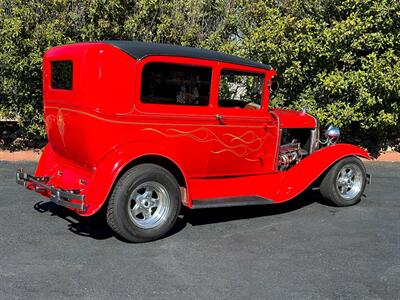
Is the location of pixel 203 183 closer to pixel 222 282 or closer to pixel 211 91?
pixel 211 91

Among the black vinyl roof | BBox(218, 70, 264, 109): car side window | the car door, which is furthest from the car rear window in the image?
BBox(218, 70, 264, 109): car side window

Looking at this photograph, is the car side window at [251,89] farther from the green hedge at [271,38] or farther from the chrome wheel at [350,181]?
the green hedge at [271,38]

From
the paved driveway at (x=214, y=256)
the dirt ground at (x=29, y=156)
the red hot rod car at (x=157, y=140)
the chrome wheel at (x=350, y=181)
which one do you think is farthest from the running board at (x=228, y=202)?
the dirt ground at (x=29, y=156)

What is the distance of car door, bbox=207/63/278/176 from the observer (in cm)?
551

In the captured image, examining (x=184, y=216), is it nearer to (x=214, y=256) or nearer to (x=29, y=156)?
(x=214, y=256)

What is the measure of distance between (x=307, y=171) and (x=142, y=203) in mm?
2451

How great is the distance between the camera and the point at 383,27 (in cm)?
953

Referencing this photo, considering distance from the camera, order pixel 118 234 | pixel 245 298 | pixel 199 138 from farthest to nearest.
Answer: pixel 199 138 < pixel 118 234 < pixel 245 298

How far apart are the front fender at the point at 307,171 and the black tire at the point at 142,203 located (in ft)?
5.25

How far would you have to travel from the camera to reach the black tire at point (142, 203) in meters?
4.61

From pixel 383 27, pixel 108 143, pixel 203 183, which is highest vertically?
pixel 383 27

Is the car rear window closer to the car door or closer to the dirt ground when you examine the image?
the car door

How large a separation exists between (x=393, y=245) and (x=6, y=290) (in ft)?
12.7

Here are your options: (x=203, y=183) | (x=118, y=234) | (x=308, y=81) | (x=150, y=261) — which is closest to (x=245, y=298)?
(x=150, y=261)
